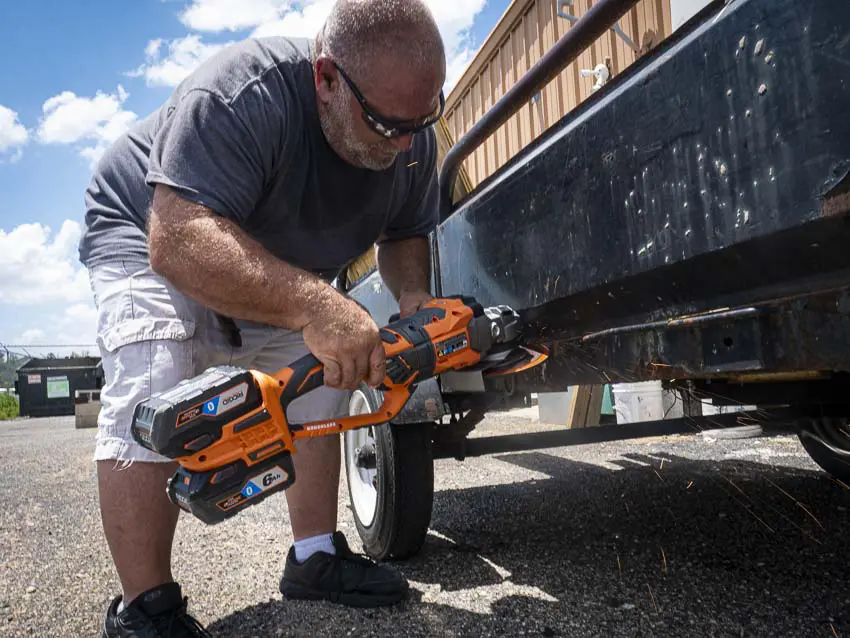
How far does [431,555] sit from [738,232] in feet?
5.67

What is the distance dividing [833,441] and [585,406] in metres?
2.92

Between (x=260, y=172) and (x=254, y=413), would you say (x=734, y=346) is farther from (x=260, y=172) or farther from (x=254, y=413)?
(x=260, y=172)

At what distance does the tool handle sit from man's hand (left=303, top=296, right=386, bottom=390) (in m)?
0.03

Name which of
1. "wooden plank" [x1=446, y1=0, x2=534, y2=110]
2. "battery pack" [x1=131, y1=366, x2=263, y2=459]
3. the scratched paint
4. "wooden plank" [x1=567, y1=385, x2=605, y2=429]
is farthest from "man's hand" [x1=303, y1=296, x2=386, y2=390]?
"wooden plank" [x1=567, y1=385, x2=605, y2=429]

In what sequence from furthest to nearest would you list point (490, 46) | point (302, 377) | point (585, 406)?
point (585, 406)
point (490, 46)
point (302, 377)

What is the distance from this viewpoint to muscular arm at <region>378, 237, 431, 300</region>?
219 cm

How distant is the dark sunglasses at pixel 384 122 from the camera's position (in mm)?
1546

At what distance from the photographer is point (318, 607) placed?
1.94 meters

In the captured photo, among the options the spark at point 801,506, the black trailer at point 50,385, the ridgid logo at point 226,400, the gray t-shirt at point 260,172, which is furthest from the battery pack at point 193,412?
the black trailer at point 50,385

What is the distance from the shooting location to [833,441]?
3186 mm

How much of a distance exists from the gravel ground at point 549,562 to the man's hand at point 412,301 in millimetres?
904

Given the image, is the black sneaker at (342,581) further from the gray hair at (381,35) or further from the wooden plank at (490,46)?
the wooden plank at (490,46)

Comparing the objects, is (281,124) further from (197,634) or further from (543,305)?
(197,634)

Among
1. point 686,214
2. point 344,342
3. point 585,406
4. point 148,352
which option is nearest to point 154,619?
point 148,352
